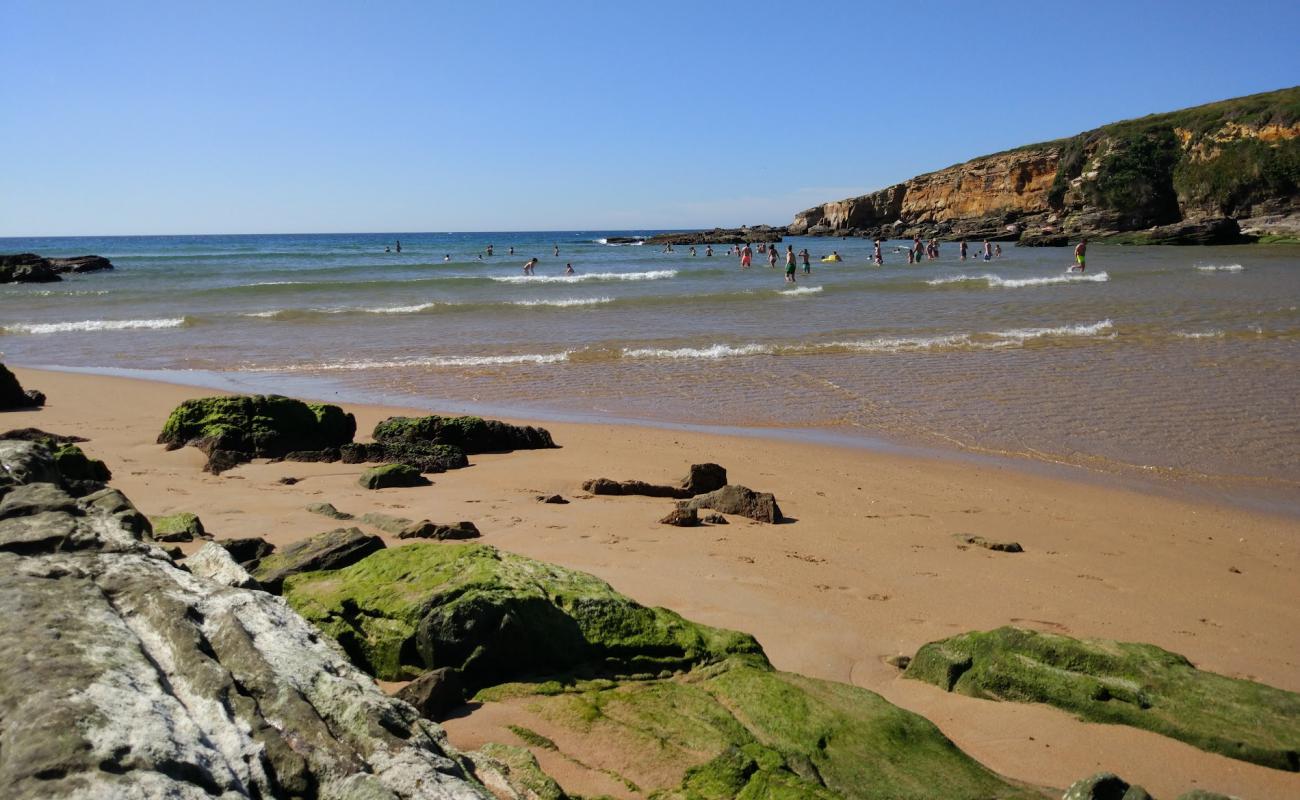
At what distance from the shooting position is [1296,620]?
18.0 ft

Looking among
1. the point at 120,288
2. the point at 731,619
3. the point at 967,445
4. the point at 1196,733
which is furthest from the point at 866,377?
the point at 120,288

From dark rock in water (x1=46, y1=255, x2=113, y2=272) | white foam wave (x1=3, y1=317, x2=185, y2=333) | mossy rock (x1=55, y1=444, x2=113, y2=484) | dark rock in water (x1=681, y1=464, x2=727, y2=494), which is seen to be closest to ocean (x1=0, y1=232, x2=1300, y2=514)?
white foam wave (x1=3, y1=317, x2=185, y2=333)

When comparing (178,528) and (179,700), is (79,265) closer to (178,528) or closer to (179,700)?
(178,528)

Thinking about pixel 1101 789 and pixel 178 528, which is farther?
pixel 178 528

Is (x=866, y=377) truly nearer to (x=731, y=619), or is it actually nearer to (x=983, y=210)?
(x=731, y=619)

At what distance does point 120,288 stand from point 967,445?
39029 mm

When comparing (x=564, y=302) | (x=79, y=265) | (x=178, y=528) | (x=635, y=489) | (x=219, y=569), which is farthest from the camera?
(x=79, y=265)

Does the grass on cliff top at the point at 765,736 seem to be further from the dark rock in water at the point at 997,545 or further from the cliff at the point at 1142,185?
the cliff at the point at 1142,185

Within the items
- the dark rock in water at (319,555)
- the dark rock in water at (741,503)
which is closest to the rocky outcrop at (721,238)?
the dark rock in water at (741,503)

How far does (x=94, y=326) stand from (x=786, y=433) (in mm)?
20887

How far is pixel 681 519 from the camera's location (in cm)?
688

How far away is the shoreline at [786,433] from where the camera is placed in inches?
329

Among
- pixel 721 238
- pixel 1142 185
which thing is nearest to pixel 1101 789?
pixel 1142 185

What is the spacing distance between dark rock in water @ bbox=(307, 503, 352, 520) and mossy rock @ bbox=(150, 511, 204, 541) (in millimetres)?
956
